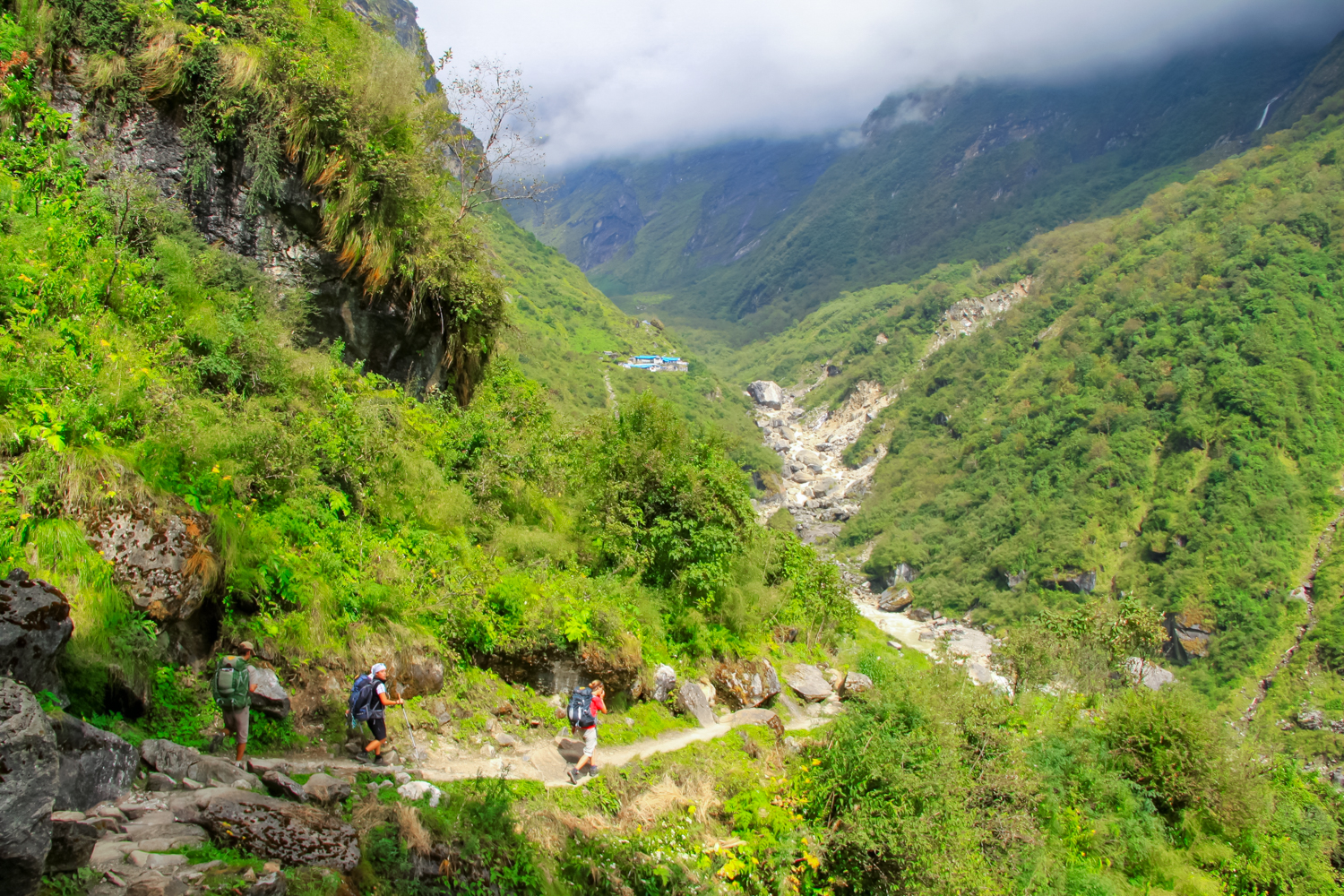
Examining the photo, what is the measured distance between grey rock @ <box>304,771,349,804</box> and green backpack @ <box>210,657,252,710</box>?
1078 millimetres

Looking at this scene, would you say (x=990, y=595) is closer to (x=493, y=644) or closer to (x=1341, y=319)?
(x=1341, y=319)

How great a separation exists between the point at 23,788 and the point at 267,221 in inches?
424

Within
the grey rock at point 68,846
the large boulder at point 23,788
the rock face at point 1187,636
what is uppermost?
the large boulder at point 23,788

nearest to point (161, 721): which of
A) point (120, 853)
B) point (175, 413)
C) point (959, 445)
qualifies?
point (120, 853)

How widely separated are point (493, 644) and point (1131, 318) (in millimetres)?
164163

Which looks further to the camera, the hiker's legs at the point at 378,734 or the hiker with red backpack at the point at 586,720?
the hiker with red backpack at the point at 586,720

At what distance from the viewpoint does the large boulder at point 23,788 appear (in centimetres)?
373

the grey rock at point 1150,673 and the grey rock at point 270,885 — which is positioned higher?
the grey rock at point 270,885

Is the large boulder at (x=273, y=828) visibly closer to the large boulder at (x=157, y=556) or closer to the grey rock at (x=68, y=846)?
the grey rock at (x=68, y=846)

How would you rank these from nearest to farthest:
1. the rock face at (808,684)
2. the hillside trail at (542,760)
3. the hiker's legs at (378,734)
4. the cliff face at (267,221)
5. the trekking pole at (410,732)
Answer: the hiker's legs at (378,734)
the trekking pole at (410,732)
the hillside trail at (542,760)
the cliff face at (267,221)
the rock face at (808,684)

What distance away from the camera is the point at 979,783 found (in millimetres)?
11727

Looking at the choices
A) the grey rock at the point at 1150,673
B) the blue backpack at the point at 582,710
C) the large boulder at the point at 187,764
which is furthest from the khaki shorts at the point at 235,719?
Result: the grey rock at the point at 1150,673

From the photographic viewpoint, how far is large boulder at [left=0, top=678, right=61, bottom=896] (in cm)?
373

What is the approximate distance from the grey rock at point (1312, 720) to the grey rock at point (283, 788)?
98.0 m
